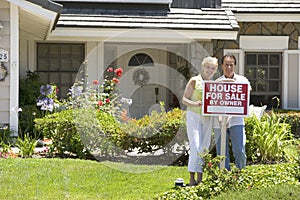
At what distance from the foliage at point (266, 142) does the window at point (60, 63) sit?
6.30 metres

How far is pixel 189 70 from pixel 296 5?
302 cm

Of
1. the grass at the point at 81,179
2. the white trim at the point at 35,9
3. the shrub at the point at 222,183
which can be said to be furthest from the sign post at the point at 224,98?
the white trim at the point at 35,9

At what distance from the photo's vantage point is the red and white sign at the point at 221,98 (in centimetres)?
744

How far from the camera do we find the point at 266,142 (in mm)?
9969

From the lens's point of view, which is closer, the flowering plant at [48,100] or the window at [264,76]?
the flowering plant at [48,100]

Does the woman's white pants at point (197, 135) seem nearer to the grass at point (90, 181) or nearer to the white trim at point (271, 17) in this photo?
the grass at point (90, 181)

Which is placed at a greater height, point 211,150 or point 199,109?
point 199,109

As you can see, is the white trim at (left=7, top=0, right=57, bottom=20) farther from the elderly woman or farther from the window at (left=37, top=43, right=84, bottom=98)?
the elderly woman

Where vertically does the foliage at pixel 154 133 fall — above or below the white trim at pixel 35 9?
below

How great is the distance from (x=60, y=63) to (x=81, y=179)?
24.8 ft

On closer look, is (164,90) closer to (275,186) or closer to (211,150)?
(211,150)

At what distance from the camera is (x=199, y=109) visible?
7.93 meters

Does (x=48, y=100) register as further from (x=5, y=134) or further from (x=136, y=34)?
(x=136, y=34)

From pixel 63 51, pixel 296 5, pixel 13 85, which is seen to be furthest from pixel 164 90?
pixel 13 85
